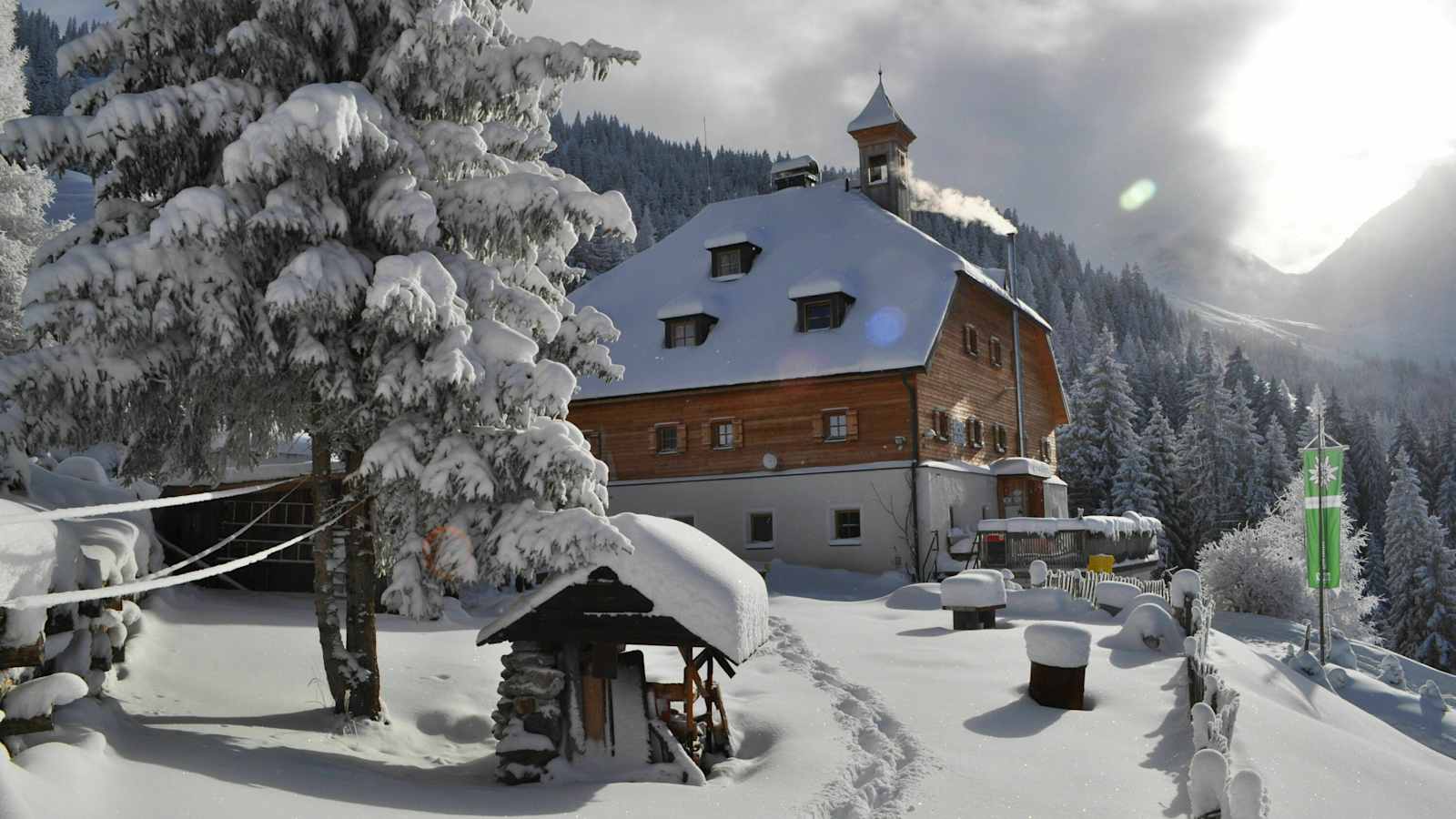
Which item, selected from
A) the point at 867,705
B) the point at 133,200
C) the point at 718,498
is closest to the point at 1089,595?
the point at 718,498

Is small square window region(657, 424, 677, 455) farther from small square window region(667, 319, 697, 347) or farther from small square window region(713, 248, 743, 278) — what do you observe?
small square window region(713, 248, 743, 278)

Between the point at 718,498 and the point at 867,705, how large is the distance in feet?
58.7

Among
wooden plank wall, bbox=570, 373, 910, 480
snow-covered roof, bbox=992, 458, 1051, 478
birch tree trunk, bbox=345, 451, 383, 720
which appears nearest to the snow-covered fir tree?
snow-covered roof, bbox=992, 458, 1051, 478

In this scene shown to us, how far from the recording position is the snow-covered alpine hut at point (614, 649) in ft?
29.6

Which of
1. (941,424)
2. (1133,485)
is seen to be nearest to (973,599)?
(941,424)

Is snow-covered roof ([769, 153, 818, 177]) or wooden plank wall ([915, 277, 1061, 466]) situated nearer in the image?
wooden plank wall ([915, 277, 1061, 466])

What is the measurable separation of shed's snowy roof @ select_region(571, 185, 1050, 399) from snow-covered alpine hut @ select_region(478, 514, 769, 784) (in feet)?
60.6

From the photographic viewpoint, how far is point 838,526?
28062 millimetres

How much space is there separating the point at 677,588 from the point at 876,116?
2998 cm

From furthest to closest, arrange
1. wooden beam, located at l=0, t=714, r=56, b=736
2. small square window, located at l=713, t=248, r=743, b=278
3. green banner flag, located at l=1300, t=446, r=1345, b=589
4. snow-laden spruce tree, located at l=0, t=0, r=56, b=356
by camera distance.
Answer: small square window, located at l=713, t=248, r=743, b=278, green banner flag, located at l=1300, t=446, r=1345, b=589, snow-laden spruce tree, located at l=0, t=0, r=56, b=356, wooden beam, located at l=0, t=714, r=56, b=736

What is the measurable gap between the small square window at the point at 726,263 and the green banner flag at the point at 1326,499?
17713 mm

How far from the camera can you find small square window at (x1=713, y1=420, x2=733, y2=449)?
29.7 meters

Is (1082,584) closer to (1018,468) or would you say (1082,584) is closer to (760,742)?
(1018,468)

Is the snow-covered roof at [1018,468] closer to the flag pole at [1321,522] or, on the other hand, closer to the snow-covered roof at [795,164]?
the flag pole at [1321,522]
